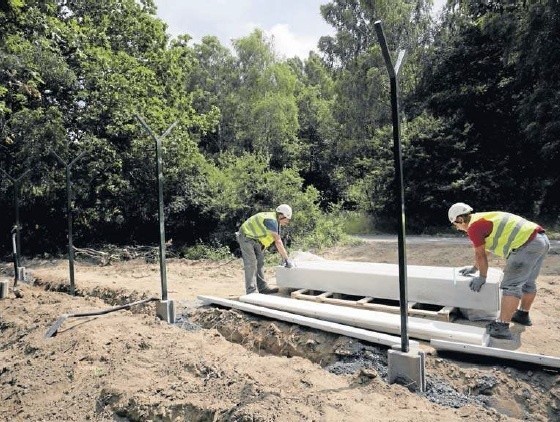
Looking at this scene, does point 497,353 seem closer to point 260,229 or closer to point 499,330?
point 499,330

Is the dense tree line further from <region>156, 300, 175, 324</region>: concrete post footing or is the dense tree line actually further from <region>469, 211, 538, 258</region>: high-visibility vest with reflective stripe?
<region>469, 211, 538, 258</region>: high-visibility vest with reflective stripe

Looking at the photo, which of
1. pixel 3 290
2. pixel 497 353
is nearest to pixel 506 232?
pixel 497 353

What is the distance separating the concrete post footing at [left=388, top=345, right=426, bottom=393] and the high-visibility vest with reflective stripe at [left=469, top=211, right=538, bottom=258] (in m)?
1.60

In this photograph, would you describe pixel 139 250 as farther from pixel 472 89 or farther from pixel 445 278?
pixel 472 89

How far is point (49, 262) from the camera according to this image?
13.3 metres

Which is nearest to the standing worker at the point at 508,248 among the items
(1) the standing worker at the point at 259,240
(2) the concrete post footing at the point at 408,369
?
(2) the concrete post footing at the point at 408,369

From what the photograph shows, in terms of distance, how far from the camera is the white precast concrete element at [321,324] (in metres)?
4.60

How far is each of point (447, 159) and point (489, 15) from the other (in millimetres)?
5178

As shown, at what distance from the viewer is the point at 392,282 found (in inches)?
233

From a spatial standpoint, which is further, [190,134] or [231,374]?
[190,134]

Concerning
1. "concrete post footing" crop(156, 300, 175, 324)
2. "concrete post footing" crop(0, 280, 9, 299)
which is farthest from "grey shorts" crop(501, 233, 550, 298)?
"concrete post footing" crop(0, 280, 9, 299)

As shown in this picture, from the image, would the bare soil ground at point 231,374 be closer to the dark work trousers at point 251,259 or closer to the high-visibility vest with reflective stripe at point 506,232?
the dark work trousers at point 251,259

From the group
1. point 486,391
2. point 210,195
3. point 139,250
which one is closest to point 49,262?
point 139,250

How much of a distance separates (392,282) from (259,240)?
2147 millimetres
